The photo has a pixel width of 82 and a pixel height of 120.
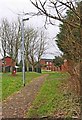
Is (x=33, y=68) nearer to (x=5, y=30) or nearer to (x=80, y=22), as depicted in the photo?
(x=5, y=30)

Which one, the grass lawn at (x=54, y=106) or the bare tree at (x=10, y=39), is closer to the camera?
the grass lawn at (x=54, y=106)

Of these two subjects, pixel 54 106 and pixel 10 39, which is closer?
pixel 54 106

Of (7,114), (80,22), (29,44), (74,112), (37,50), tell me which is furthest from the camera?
(37,50)

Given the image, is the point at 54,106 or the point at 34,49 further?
the point at 34,49

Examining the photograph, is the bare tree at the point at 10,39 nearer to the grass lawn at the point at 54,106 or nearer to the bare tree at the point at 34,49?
the bare tree at the point at 34,49

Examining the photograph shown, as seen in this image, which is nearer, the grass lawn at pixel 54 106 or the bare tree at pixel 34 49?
the grass lawn at pixel 54 106

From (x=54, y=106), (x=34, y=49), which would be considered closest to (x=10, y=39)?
(x=34, y=49)

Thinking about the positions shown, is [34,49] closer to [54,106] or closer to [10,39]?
[10,39]

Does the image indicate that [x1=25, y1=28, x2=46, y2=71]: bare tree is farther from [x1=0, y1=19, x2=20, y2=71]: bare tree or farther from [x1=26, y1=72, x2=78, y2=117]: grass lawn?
[x1=26, y1=72, x2=78, y2=117]: grass lawn

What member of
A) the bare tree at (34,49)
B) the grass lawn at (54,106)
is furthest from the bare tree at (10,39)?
the grass lawn at (54,106)

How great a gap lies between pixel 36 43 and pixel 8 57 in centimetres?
767

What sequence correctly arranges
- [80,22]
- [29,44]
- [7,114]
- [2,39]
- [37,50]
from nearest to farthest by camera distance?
[80,22]
[7,114]
[2,39]
[29,44]
[37,50]

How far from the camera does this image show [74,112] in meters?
7.93

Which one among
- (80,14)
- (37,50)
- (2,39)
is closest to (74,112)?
(80,14)
